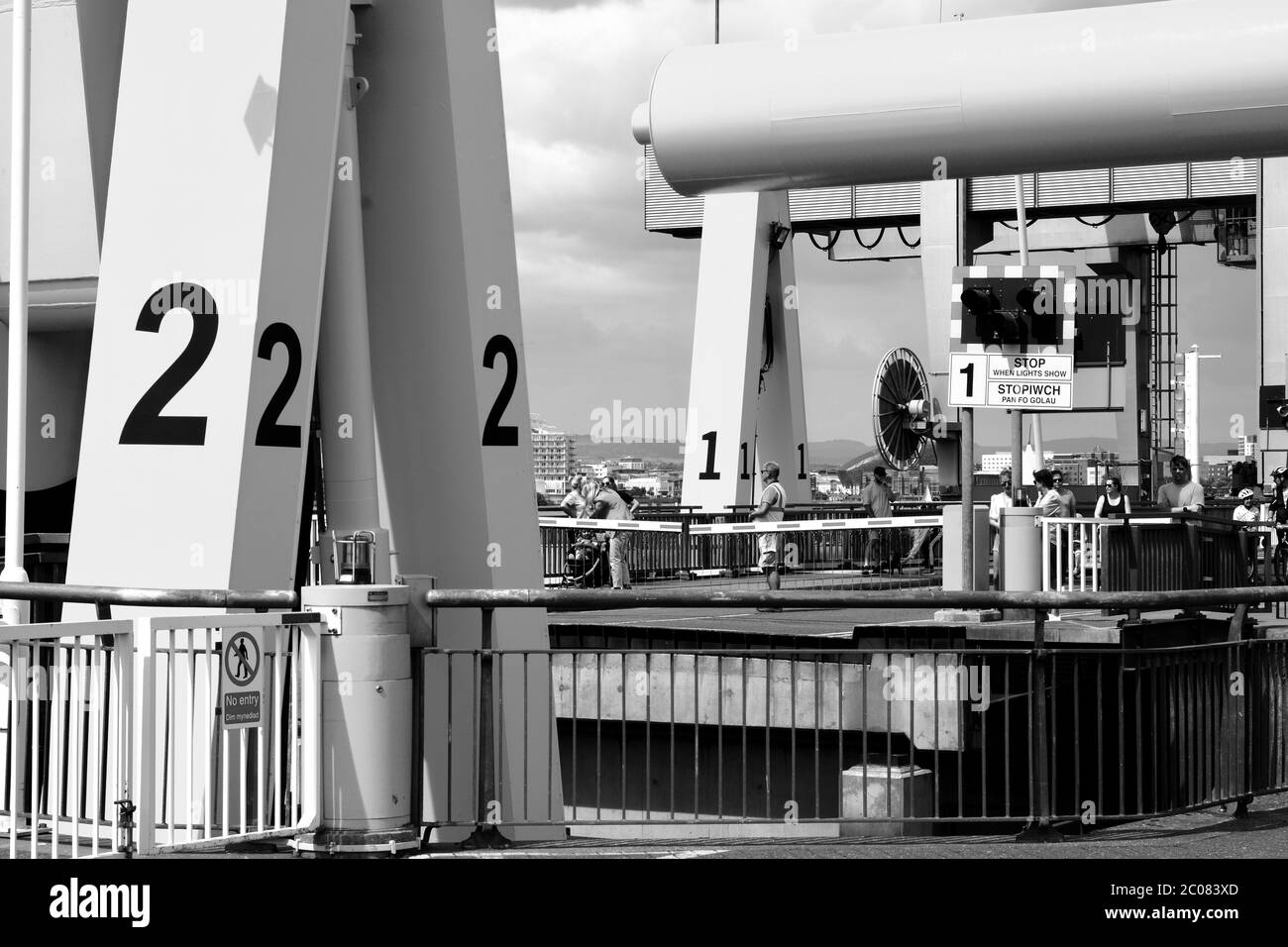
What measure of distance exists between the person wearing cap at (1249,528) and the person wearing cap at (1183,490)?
570mm

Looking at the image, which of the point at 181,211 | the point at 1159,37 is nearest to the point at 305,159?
the point at 181,211

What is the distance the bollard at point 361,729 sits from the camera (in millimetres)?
8461

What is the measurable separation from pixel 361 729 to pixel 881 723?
6054mm

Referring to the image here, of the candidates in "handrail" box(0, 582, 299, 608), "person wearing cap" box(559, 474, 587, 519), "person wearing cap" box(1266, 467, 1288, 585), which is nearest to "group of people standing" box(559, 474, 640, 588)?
"person wearing cap" box(559, 474, 587, 519)

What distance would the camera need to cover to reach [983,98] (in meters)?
21.6

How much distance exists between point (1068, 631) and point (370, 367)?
22.4ft

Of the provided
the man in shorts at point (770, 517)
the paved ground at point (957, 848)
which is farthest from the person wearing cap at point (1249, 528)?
the paved ground at point (957, 848)

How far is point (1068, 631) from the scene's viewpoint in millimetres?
15242

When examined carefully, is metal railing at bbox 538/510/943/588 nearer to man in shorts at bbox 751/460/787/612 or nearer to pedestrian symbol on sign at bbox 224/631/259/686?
man in shorts at bbox 751/460/787/612

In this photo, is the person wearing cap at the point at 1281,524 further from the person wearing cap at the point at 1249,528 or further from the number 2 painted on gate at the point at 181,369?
the number 2 painted on gate at the point at 181,369

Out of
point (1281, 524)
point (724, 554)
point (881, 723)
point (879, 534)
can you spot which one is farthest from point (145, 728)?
point (879, 534)

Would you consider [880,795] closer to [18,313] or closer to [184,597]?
[184,597]

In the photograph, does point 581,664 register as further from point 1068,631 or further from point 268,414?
point 268,414
